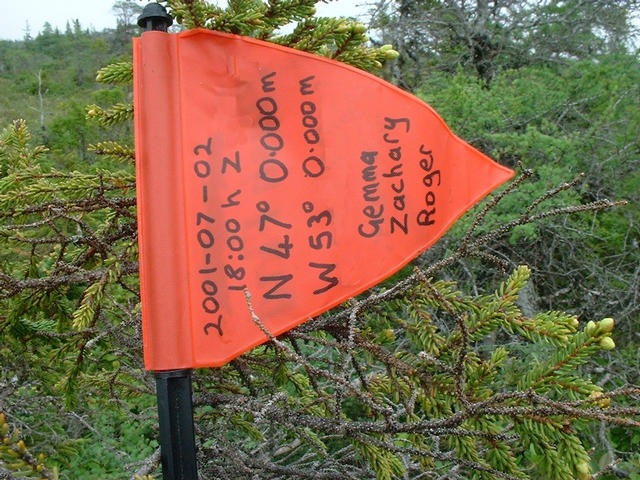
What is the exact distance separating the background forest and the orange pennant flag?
0.29ft

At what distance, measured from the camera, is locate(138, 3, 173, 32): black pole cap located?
803 millimetres

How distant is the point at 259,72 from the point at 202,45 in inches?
3.8

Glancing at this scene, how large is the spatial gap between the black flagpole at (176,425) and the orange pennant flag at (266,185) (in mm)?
27

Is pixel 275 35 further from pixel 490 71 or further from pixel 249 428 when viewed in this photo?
pixel 490 71

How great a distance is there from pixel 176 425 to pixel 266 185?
39 centimetres

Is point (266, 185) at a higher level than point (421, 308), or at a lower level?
higher

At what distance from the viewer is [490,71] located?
463 centimetres

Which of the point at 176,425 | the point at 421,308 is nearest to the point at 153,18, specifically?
the point at 176,425

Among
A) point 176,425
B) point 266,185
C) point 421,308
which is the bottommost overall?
point 176,425

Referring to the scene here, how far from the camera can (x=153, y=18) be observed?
2.64 ft

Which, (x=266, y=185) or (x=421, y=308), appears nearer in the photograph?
(x=266, y=185)

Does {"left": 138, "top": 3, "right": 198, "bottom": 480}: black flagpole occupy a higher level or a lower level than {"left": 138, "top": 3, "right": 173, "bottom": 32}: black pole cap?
lower

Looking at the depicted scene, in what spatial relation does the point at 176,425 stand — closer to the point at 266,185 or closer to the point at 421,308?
the point at 266,185

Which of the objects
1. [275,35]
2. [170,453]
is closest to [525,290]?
[275,35]
